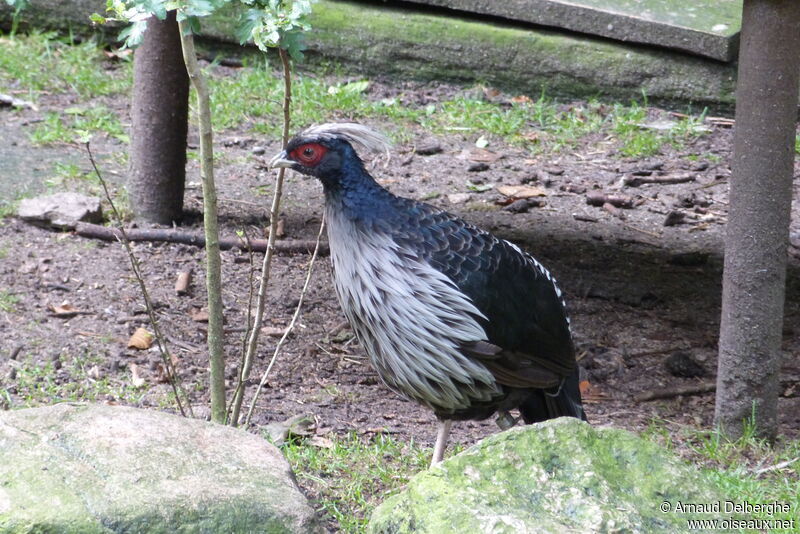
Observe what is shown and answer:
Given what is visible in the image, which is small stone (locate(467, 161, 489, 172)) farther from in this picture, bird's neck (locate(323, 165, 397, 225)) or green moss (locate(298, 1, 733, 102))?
bird's neck (locate(323, 165, 397, 225))

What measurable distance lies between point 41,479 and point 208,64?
5657 millimetres

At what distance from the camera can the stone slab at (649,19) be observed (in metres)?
6.84

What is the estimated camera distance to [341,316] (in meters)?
5.17

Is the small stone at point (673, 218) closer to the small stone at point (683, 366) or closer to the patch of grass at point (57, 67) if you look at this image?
the small stone at point (683, 366)

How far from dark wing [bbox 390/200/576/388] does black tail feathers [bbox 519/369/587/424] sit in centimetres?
9

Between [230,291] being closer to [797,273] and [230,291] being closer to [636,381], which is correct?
[636,381]

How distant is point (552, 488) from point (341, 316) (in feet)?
8.75

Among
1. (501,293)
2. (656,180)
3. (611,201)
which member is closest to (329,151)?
(501,293)

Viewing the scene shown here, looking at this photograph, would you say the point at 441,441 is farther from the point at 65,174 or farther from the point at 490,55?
the point at 490,55

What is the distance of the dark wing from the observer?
376 cm

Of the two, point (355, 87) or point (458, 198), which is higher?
point (355, 87)

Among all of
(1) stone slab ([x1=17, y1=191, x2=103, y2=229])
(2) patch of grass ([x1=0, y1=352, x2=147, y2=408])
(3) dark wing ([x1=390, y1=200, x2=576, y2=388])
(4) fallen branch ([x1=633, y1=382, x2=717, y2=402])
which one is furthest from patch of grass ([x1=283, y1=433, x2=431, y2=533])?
(1) stone slab ([x1=17, y1=191, x2=103, y2=229])

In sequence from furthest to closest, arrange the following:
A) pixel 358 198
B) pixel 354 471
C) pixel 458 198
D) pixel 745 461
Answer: pixel 458 198
pixel 745 461
pixel 354 471
pixel 358 198

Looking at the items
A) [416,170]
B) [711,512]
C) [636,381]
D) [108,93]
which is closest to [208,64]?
[108,93]
